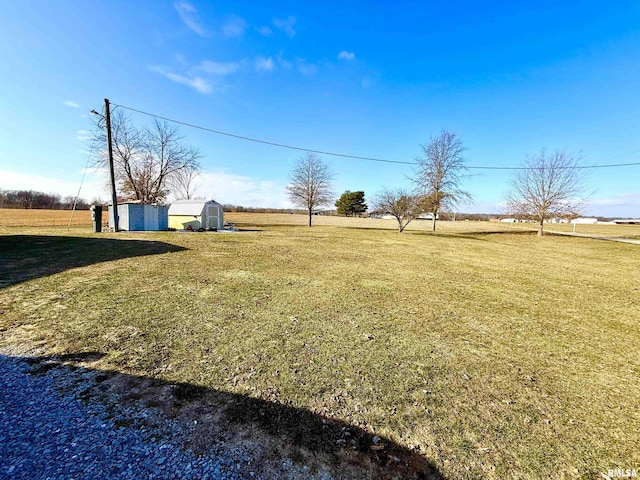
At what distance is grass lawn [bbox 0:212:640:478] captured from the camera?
2.26 meters

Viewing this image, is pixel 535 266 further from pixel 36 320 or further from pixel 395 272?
pixel 36 320

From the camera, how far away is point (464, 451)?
2141 mm

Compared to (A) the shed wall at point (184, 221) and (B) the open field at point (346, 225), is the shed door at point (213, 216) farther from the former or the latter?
(B) the open field at point (346, 225)

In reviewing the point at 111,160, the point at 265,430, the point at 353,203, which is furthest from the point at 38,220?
the point at 353,203

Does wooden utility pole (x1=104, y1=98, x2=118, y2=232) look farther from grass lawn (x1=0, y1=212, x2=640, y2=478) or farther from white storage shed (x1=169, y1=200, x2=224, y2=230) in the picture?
grass lawn (x1=0, y1=212, x2=640, y2=478)

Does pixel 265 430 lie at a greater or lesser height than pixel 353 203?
lesser

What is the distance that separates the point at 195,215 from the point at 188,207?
5.23 feet

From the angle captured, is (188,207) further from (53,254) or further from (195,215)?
(53,254)

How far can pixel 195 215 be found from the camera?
23391 mm

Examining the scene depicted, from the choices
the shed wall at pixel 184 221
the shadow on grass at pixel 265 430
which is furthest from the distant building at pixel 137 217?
the shadow on grass at pixel 265 430

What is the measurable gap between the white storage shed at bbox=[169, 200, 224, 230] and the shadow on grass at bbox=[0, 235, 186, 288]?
37.6 feet

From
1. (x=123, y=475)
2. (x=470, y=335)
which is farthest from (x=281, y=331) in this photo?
(x=470, y=335)

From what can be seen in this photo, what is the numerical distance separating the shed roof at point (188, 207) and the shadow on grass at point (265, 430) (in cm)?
2247

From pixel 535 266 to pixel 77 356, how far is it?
1424cm
